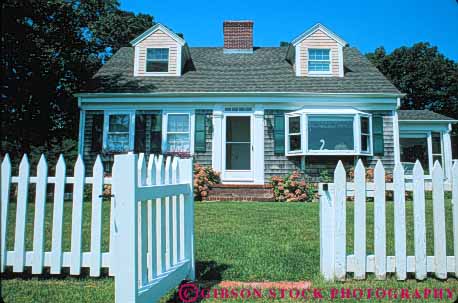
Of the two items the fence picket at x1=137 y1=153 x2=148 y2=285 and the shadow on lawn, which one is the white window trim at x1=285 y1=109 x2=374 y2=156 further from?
the fence picket at x1=137 y1=153 x2=148 y2=285

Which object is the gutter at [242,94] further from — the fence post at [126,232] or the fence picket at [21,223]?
the fence post at [126,232]

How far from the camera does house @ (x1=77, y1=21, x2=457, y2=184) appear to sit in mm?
11711

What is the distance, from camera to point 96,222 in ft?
9.89

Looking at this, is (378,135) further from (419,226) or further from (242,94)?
(419,226)

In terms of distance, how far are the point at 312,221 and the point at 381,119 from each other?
7.11m

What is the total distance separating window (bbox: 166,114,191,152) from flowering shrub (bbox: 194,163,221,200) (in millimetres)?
882

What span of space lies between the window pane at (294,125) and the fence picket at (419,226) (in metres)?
8.75

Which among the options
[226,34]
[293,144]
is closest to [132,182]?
[293,144]

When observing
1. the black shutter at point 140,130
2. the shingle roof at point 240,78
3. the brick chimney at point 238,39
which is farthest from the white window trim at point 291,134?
the black shutter at point 140,130

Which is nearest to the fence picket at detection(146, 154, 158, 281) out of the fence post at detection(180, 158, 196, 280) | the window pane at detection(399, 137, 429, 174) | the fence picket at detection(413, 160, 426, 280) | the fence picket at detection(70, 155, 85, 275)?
the fence post at detection(180, 158, 196, 280)

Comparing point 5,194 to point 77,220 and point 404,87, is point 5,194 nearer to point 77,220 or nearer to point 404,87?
point 77,220

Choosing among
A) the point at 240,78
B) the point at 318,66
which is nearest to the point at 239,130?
the point at 240,78

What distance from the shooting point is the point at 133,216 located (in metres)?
2.04

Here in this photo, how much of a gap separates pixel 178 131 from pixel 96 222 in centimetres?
921
